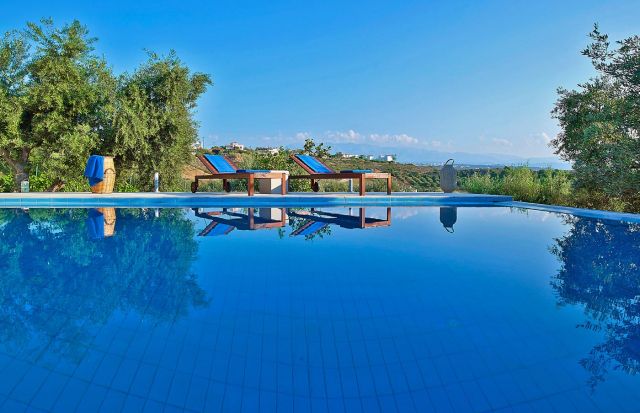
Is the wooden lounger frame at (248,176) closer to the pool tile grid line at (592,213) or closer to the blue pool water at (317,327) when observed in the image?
the blue pool water at (317,327)

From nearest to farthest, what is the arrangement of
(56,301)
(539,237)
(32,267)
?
1. (56,301)
2. (32,267)
3. (539,237)

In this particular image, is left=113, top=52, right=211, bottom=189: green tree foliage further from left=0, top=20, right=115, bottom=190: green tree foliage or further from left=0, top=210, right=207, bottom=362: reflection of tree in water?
left=0, top=210, right=207, bottom=362: reflection of tree in water

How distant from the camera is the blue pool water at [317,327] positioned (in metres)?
1.58

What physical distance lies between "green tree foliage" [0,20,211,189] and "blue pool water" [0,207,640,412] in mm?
7307

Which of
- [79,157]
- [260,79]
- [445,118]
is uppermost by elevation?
[260,79]

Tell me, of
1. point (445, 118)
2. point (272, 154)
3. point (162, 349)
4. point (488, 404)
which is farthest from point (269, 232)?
point (445, 118)

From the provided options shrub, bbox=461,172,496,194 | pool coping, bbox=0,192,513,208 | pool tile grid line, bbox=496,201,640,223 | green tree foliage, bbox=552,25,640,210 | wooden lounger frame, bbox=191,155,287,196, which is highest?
green tree foliage, bbox=552,25,640,210

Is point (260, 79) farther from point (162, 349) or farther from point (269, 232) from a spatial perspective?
point (162, 349)

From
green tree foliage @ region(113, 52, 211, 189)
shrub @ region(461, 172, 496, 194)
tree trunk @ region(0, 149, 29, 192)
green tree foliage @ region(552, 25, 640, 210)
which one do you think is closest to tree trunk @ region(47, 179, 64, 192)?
tree trunk @ region(0, 149, 29, 192)

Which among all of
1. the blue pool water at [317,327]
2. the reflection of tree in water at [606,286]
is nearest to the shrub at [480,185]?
the reflection of tree in water at [606,286]

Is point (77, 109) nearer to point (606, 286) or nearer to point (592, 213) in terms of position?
point (592, 213)

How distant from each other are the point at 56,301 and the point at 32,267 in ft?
4.12

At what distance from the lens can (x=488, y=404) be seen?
1510 mm

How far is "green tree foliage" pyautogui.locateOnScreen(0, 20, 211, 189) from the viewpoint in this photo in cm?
1098
